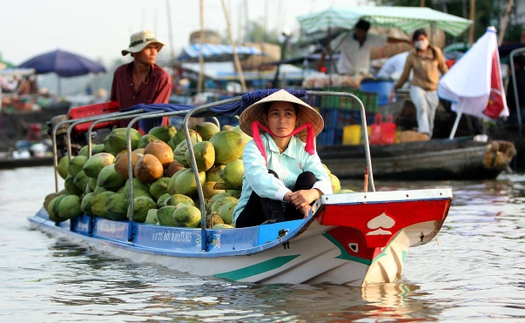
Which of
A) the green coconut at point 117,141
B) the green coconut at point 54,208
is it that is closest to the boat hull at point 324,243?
the green coconut at point 117,141

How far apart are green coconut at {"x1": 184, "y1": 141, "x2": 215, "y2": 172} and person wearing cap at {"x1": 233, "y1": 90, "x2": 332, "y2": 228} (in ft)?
3.01

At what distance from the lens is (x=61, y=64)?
28672 mm

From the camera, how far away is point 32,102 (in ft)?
103

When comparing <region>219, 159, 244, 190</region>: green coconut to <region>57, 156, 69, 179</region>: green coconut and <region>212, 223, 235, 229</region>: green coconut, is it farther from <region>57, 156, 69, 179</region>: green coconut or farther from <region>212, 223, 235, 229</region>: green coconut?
<region>57, 156, 69, 179</region>: green coconut

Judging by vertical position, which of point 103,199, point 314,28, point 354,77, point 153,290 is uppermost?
point 314,28

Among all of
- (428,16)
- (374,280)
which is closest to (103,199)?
(374,280)

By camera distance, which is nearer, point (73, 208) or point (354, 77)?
point (73, 208)

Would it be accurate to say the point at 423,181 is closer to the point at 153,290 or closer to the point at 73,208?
the point at 73,208

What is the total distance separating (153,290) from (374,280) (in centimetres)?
140

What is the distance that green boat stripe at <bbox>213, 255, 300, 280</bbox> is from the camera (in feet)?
16.6

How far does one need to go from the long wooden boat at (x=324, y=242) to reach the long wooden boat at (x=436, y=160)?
21.2 ft

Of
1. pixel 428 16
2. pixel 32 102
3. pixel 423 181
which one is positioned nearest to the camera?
pixel 423 181

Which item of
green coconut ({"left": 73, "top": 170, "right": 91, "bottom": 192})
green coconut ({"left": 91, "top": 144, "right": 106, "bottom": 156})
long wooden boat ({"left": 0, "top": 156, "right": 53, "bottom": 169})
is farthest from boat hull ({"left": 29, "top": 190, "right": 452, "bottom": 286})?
long wooden boat ({"left": 0, "top": 156, "right": 53, "bottom": 169})

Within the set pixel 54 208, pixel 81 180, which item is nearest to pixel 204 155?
pixel 81 180
